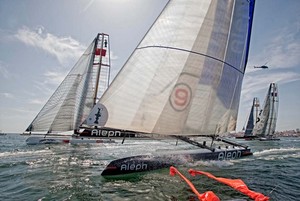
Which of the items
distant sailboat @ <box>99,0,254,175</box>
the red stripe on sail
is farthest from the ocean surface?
the red stripe on sail

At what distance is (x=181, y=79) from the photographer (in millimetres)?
9898

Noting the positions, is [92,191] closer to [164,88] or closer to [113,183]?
[113,183]

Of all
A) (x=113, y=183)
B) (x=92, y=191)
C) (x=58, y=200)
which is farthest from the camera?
(x=113, y=183)

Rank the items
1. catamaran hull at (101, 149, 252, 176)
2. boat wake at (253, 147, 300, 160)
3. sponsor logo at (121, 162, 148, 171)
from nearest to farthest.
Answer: catamaran hull at (101, 149, 252, 176) → sponsor logo at (121, 162, 148, 171) → boat wake at (253, 147, 300, 160)

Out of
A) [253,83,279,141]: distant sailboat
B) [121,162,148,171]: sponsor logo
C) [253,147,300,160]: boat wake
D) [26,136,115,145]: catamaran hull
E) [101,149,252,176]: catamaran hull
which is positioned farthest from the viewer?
[253,83,279,141]: distant sailboat

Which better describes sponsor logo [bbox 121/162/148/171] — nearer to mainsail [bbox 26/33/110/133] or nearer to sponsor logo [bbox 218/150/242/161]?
sponsor logo [bbox 218/150/242/161]

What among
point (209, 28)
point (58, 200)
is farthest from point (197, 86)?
point (58, 200)

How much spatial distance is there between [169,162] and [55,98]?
1977 cm

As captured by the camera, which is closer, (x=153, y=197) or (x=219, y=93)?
(x=153, y=197)

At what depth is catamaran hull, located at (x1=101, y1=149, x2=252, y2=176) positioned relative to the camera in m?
9.02

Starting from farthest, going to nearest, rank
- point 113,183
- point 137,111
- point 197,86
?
point 197,86
point 137,111
point 113,183

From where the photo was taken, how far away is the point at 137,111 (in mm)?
8992

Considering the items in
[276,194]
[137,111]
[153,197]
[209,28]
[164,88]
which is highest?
[209,28]

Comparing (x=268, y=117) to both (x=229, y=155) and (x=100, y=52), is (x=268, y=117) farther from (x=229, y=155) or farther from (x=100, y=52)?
(x=229, y=155)
